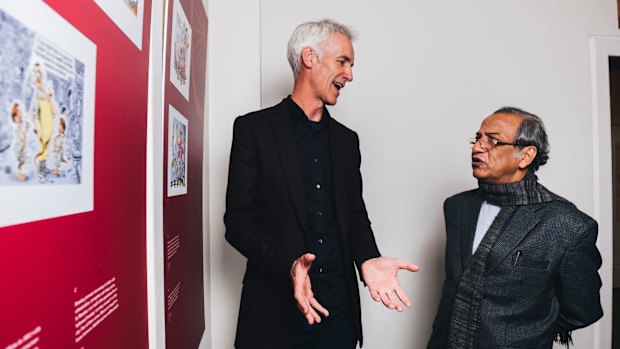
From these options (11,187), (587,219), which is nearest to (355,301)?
(587,219)

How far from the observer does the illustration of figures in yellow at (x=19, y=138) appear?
430 mm

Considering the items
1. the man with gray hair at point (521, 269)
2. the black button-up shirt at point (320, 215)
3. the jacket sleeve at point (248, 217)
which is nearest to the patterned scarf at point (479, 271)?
the man with gray hair at point (521, 269)

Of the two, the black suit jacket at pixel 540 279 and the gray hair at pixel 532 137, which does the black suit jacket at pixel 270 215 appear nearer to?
the black suit jacket at pixel 540 279

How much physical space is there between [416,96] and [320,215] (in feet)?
4.12

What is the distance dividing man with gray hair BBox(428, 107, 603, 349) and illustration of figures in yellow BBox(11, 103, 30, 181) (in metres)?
1.54

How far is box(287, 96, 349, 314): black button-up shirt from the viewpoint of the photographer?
145 centimetres

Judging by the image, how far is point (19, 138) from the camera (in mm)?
438

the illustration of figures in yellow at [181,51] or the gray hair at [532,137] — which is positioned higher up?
the illustration of figures in yellow at [181,51]

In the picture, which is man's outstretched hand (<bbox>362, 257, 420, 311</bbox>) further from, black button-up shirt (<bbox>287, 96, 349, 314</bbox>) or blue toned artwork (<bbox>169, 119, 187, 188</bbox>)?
blue toned artwork (<bbox>169, 119, 187, 188</bbox>)

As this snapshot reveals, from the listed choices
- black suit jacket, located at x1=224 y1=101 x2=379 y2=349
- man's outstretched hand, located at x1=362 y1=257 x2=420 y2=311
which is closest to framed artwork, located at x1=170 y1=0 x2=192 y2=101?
black suit jacket, located at x1=224 y1=101 x2=379 y2=349

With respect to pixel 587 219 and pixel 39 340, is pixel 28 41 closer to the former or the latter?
pixel 39 340

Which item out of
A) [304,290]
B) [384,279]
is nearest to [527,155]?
[384,279]

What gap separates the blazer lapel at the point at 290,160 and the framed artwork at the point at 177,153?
0.31 m

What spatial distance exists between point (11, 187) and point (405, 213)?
84.9 inches
